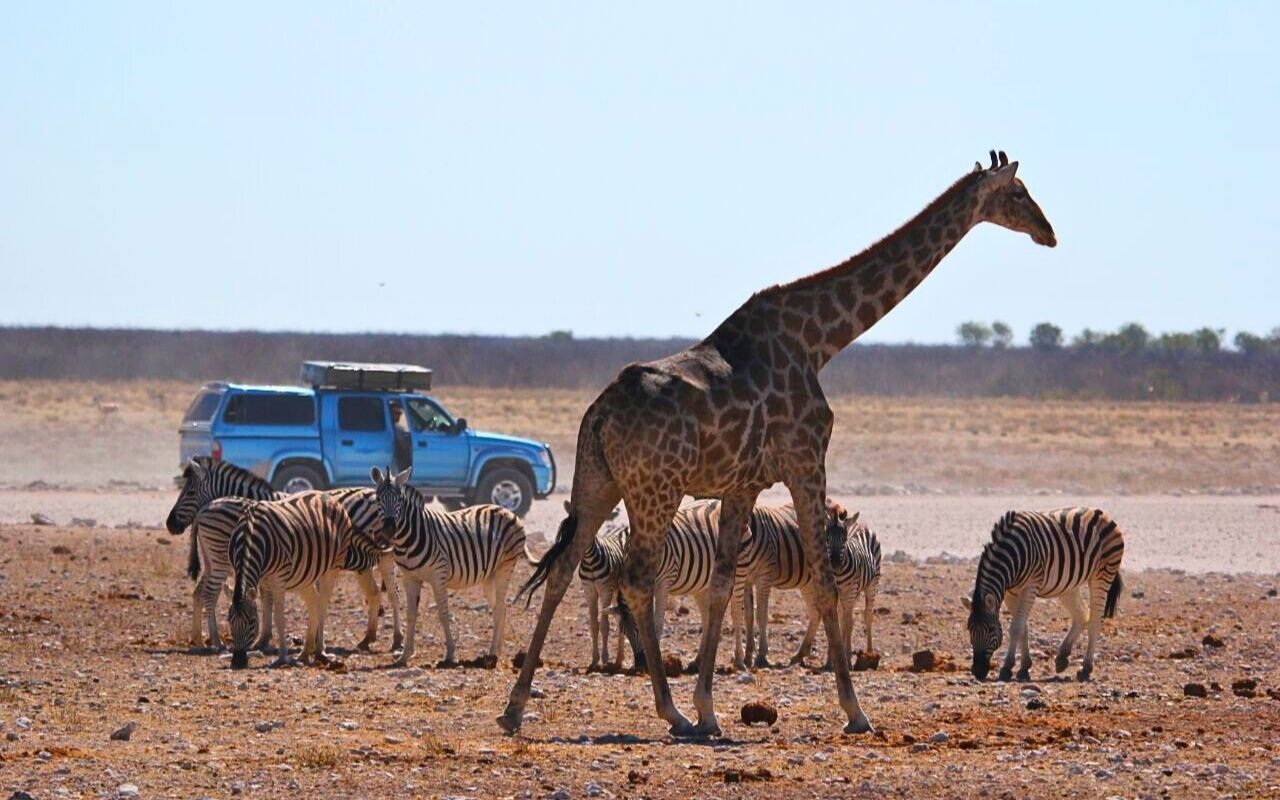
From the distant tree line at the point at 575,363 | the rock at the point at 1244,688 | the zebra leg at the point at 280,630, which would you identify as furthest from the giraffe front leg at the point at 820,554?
the distant tree line at the point at 575,363

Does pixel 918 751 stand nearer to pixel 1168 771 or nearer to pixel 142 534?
pixel 1168 771

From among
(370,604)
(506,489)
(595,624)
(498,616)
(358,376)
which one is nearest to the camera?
(595,624)

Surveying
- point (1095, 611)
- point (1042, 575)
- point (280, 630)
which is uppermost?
point (1042, 575)

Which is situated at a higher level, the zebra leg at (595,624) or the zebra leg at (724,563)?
the zebra leg at (724,563)

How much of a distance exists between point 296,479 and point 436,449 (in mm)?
2308

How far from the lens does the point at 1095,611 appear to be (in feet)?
54.1

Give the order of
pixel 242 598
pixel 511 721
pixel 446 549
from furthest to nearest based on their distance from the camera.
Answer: pixel 446 549
pixel 242 598
pixel 511 721

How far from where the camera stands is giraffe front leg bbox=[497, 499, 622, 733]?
1194 centimetres

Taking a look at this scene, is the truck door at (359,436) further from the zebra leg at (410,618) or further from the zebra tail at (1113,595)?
the zebra tail at (1113,595)

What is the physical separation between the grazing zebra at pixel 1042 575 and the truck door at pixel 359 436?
15361mm

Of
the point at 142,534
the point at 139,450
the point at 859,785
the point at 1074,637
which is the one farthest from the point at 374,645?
the point at 139,450

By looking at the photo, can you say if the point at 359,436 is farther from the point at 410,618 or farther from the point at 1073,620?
the point at 1073,620

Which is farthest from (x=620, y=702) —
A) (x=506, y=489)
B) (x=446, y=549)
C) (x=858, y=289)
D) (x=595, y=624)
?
(x=506, y=489)

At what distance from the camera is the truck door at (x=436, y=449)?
31078mm
